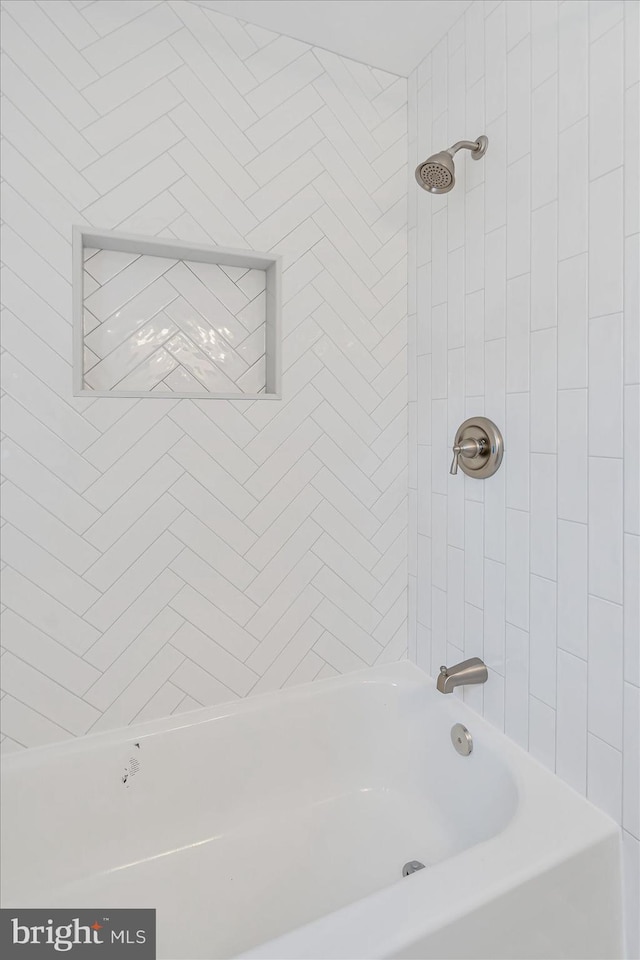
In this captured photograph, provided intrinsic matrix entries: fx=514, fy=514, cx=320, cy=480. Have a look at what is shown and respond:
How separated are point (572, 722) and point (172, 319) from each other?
5.00ft

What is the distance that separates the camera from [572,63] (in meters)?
1.14

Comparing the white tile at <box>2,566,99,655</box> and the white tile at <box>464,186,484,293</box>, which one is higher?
the white tile at <box>464,186,484,293</box>

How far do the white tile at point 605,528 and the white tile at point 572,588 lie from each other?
0.02 metres

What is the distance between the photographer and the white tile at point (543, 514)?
1.21m

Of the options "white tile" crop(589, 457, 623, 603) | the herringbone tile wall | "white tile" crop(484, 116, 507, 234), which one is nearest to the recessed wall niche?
the herringbone tile wall

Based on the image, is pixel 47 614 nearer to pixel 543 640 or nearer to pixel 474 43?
pixel 543 640

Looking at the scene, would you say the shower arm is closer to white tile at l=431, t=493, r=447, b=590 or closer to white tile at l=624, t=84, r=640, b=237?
white tile at l=624, t=84, r=640, b=237

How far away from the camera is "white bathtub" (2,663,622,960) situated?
96 centimetres

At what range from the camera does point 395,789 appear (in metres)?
1.68

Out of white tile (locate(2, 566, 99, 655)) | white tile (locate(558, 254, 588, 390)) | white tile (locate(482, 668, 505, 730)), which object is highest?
white tile (locate(558, 254, 588, 390))

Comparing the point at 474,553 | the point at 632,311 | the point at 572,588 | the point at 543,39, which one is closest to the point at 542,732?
the point at 572,588

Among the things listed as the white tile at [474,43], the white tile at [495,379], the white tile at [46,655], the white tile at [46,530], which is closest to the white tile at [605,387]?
the white tile at [495,379]

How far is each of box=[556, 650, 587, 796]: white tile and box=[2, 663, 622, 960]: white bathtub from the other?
4 centimetres

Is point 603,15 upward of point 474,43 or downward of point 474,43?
downward
